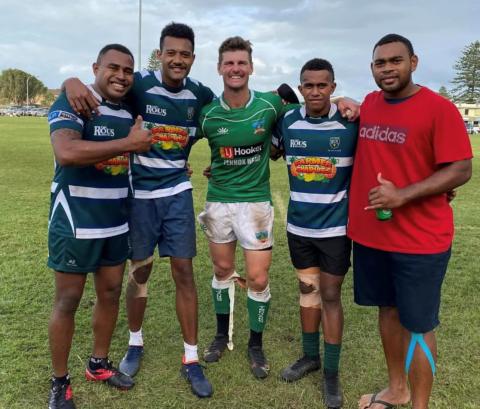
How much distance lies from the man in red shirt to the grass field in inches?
30.6

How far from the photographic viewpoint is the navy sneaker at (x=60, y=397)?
3.13 meters

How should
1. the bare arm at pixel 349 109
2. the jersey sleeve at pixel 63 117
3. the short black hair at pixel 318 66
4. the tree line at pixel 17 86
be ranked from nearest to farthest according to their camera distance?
the jersey sleeve at pixel 63 117 < the bare arm at pixel 349 109 < the short black hair at pixel 318 66 < the tree line at pixel 17 86

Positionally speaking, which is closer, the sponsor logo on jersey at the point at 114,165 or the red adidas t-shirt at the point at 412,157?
the red adidas t-shirt at the point at 412,157

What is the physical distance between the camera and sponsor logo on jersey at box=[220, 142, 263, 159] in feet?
12.3

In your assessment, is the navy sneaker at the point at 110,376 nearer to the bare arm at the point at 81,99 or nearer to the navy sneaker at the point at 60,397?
the navy sneaker at the point at 60,397

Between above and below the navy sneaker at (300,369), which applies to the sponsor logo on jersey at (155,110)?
above

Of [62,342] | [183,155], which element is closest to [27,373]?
[62,342]

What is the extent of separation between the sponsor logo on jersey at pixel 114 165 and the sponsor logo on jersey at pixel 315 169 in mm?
1228

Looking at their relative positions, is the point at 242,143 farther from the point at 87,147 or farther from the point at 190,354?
the point at 190,354

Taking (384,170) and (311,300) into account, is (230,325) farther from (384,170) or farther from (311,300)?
(384,170)

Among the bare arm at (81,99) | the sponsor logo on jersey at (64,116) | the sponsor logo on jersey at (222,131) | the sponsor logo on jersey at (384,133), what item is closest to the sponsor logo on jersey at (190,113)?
the sponsor logo on jersey at (222,131)

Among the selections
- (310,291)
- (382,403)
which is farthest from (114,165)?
(382,403)

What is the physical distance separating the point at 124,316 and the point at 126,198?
170 cm

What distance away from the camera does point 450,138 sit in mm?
2645
